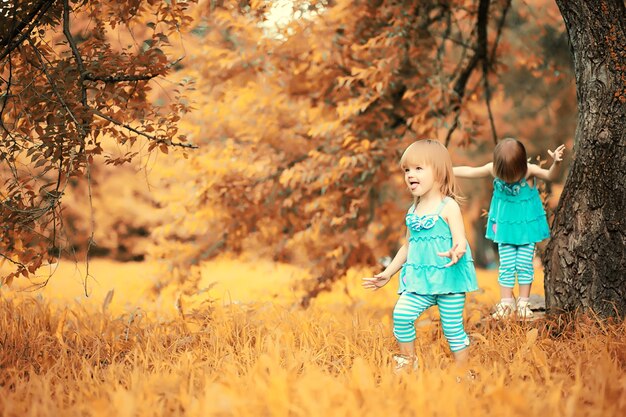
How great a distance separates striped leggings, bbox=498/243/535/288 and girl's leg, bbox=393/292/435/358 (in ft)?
5.02

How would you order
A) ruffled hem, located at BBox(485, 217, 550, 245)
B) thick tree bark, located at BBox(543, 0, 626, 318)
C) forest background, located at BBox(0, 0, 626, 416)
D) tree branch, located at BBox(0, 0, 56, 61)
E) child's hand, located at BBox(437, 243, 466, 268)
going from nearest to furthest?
forest background, located at BBox(0, 0, 626, 416)
child's hand, located at BBox(437, 243, 466, 268)
tree branch, located at BBox(0, 0, 56, 61)
thick tree bark, located at BBox(543, 0, 626, 318)
ruffled hem, located at BBox(485, 217, 550, 245)

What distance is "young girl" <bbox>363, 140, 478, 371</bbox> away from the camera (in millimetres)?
3607

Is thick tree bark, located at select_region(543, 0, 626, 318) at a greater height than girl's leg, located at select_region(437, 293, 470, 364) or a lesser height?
greater

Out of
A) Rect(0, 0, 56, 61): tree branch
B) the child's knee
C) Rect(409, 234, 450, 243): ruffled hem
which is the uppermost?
Rect(0, 0, 56, 61): tree branch

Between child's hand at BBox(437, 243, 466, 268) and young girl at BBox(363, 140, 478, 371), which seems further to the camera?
young girl at BBox(363, 140, 478, 371)

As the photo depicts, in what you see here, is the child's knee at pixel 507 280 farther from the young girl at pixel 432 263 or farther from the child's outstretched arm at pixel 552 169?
the young girl at pixel 432 263

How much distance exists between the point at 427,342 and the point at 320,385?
5.81 feet

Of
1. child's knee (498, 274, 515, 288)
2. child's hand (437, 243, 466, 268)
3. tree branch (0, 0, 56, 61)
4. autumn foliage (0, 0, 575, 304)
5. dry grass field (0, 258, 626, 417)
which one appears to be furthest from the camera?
autumn foliage (0, 0, 575, 304)

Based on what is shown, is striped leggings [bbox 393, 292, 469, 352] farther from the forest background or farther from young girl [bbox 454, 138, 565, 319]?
young girl [bbox 454, 138, 565, 319]

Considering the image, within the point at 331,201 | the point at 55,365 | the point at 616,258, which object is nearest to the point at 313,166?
the point at 331,201

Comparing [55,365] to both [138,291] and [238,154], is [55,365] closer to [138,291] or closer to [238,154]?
[238,154]

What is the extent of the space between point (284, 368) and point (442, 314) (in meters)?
0.96

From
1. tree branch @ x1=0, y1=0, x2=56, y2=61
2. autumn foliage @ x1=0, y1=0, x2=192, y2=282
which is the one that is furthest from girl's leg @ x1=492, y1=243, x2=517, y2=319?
tree branch @ x1=0, y1=0, x2=56, y2=61

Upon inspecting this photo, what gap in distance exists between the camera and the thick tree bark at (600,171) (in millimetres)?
4184
